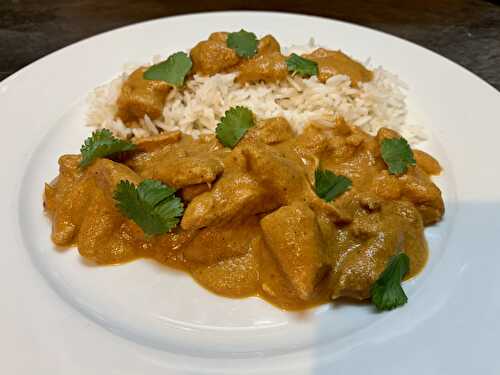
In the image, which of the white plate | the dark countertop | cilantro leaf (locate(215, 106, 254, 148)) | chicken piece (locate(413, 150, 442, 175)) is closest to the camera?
the white plate

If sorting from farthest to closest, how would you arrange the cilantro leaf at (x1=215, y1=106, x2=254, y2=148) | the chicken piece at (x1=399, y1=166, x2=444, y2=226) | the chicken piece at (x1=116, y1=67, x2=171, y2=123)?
the chicken piece at (x1=116, y1=67, x2=171, y2=123)
the cilantro leaf at (x1=215, y1=106, x2=254, y2=148)
the chicken piece at (x1=399, y1=166, x2=444, y2=226)

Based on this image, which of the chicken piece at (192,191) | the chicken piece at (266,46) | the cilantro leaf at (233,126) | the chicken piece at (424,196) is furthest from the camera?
the chicken piece at (266,46)

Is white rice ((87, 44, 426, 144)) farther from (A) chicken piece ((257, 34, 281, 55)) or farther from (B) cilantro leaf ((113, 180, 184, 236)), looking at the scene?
(B) cilantro leaf ((113, 180, 184, 236))

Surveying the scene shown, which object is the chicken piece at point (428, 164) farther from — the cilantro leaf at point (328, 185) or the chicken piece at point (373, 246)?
the cilantro leaf at point (328, 185)

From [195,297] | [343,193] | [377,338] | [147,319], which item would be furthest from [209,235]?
[377,338]

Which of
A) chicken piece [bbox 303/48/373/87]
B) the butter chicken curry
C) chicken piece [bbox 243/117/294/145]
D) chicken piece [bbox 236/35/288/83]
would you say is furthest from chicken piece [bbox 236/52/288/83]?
the butter chicken curry

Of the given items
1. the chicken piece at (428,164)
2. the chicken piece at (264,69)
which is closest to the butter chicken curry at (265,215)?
the chicken piece at (428,164)

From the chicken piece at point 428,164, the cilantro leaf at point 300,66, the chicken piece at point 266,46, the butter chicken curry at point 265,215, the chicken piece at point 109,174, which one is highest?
the chicken piece at point 266,46
